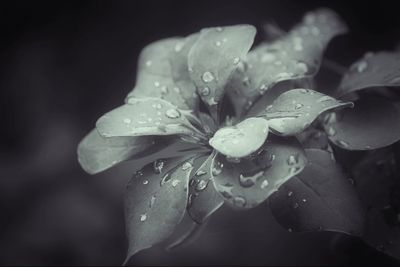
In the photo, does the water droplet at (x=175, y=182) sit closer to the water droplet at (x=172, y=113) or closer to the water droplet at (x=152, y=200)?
the water droplet at (x=152, y=200)

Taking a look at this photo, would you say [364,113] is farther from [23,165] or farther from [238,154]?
[23,165]

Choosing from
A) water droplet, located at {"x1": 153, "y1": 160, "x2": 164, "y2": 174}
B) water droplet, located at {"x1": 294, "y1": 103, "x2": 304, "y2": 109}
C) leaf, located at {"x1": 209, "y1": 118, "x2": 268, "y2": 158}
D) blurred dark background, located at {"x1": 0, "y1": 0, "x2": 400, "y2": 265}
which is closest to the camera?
leaf, located at {"x1": 209, "y1": 118, "x2": 268, "y2": 158}

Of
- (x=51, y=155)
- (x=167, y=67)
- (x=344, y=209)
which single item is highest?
(x=167, y=67)

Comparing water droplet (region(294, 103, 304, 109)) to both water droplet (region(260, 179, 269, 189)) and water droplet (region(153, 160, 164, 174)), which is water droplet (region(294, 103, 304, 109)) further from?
water droplet (region(153, 160, 164, 174))

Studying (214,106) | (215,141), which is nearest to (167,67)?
(214,106)

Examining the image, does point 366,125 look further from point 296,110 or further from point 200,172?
point 200,172

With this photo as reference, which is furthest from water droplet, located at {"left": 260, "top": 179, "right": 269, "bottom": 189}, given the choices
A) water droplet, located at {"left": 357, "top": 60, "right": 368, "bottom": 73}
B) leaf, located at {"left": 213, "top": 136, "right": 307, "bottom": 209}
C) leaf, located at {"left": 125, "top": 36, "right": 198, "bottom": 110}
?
water droplet, located at {"left": 357, "top": 60, "right": 368, "bottom": 73}
